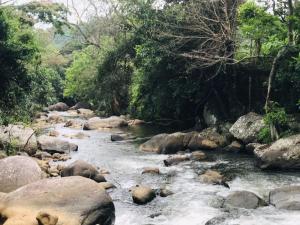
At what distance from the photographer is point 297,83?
1611cm

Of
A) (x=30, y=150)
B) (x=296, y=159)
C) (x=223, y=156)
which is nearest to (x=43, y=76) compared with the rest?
(x=30, y=150)

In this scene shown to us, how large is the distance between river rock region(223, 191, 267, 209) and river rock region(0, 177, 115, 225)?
2.94 meters

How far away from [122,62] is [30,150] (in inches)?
462

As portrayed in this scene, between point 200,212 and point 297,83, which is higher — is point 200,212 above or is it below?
below

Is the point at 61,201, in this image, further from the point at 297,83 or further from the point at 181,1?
the point at 181,1

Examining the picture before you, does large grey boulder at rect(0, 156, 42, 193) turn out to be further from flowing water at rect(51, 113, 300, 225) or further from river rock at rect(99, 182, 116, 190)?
flowing water at rect(51, 113, 300, 225)

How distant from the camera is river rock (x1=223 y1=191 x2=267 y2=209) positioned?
9.83 metres

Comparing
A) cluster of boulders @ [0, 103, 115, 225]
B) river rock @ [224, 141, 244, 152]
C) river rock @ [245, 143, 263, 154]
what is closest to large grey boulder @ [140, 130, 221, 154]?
river rock @ [224, 141, 244, 152]

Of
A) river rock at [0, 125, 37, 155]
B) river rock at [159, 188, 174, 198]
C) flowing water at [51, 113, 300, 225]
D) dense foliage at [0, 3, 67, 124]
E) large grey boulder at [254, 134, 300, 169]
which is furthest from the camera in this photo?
river rock at [0, 125, 37, 155]

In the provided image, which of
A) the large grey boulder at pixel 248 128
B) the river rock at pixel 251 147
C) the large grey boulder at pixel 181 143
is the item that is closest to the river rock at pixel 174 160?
the large grey boulder at pixel 181 143

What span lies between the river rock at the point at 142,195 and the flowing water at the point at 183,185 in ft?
0.55

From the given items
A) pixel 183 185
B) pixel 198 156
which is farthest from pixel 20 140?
pixel 183 185

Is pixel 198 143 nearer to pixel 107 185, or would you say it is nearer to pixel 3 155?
pixel 107 185

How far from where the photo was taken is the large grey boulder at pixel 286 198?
31.3 ft
